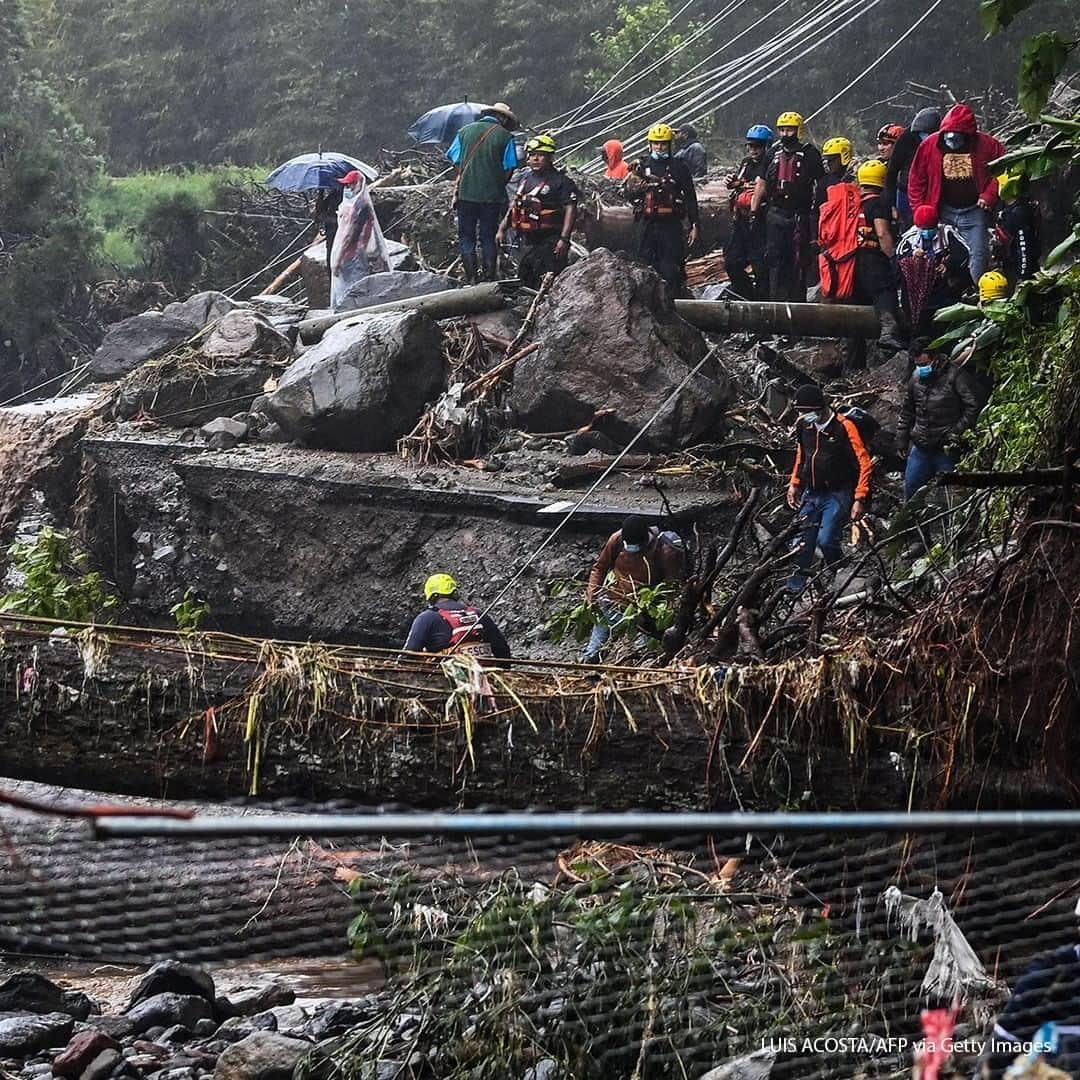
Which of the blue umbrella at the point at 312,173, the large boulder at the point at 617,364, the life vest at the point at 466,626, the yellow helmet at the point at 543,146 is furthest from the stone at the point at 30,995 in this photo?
the blue umbrella at the point at 312,173

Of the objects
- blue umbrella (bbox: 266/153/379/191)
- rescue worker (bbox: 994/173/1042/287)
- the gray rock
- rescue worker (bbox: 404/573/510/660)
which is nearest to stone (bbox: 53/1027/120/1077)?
rescue worker (bbox: 404/573/510/660)

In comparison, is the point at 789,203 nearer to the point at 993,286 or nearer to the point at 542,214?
the point at 542,214

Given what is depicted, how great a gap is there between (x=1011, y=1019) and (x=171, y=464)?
417 inches

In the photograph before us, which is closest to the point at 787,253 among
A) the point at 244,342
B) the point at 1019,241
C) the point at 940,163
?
the point at 940,163

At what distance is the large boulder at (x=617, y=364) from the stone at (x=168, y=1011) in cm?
670

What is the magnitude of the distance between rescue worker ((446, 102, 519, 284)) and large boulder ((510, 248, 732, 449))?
174 centimetres

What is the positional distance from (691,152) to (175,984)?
529 inches

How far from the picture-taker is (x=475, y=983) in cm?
432

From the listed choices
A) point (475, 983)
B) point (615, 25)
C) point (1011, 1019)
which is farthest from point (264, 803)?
point (615, 25)

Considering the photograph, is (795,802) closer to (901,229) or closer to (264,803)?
(264,803)

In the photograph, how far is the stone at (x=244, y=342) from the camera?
13.8 meters

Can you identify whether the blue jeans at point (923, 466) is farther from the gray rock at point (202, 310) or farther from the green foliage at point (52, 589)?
the gray rock at point (202, 310)

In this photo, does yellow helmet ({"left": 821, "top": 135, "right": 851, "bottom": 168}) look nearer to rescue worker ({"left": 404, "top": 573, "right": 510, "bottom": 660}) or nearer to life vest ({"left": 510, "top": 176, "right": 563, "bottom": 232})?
life vest ({"left": 510, "top": 176, "right": 563, "bottom": 232})

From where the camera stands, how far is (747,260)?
12703mm
